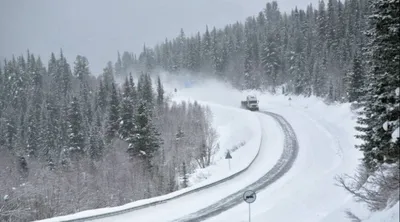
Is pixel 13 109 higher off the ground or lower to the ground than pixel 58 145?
higher

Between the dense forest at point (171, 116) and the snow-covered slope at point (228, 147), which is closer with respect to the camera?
the dense forest at point (171, 116)

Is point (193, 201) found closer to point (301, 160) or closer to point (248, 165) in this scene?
point (248, 165)

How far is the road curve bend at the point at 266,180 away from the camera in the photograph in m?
16.7

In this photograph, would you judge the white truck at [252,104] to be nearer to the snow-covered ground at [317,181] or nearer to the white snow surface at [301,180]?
the white snow surface at [301,180]

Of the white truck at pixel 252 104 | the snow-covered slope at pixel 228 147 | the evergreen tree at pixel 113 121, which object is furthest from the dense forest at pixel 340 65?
the evergreen tree at pixel 113 121

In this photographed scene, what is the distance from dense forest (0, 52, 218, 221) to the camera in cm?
2772

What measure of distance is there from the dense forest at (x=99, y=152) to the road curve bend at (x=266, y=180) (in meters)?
6.13

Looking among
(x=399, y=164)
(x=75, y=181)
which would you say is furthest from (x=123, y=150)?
(x=399, y=164)

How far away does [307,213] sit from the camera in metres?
16.0

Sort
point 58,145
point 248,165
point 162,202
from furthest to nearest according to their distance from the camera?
point 58,145, point 248,165, point 162,202

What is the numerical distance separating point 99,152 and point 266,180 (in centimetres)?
3726

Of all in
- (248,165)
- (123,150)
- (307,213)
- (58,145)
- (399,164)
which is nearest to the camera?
(399,164)

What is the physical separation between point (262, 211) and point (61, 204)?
51.0 feet

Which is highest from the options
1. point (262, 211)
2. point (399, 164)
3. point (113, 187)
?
point (399, 164)
